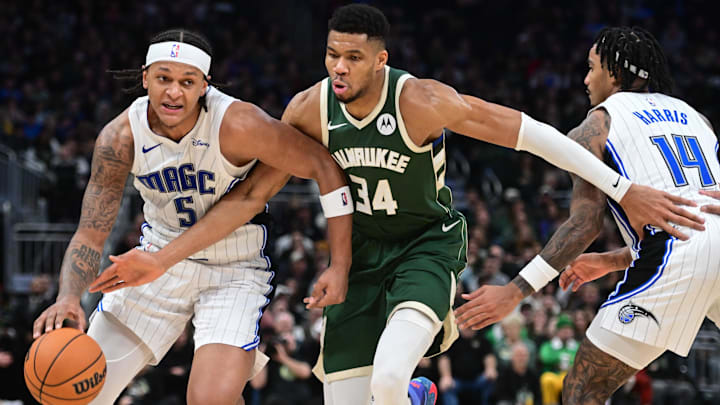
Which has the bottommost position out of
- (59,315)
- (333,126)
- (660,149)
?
(59,315)

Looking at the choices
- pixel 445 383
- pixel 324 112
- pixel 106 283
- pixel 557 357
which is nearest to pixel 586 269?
pixel 324 112

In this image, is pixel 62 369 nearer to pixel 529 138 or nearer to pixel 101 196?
pixel 101 196

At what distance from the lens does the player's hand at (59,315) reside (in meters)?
4.22

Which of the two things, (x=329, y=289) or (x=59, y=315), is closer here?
(x=59, y=315)

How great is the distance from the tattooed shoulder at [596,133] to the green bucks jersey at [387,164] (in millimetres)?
741

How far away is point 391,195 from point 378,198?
2.9 inches

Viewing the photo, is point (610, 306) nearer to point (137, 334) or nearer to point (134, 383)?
point (137, 334)

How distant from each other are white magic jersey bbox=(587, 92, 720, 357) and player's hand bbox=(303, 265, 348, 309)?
1.28 m

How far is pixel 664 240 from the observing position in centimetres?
432

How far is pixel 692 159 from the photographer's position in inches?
175

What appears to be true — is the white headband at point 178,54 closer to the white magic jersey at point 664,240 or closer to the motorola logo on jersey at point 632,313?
the white magic jersey at point 664,240

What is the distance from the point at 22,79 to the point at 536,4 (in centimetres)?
1066

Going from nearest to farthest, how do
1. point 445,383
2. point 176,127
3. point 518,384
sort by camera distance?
point 176,127 → point 445,383 → point 518,384

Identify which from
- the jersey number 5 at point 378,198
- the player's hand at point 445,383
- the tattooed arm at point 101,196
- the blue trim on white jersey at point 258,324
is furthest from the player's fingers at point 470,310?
the player's hand at point 445,383
